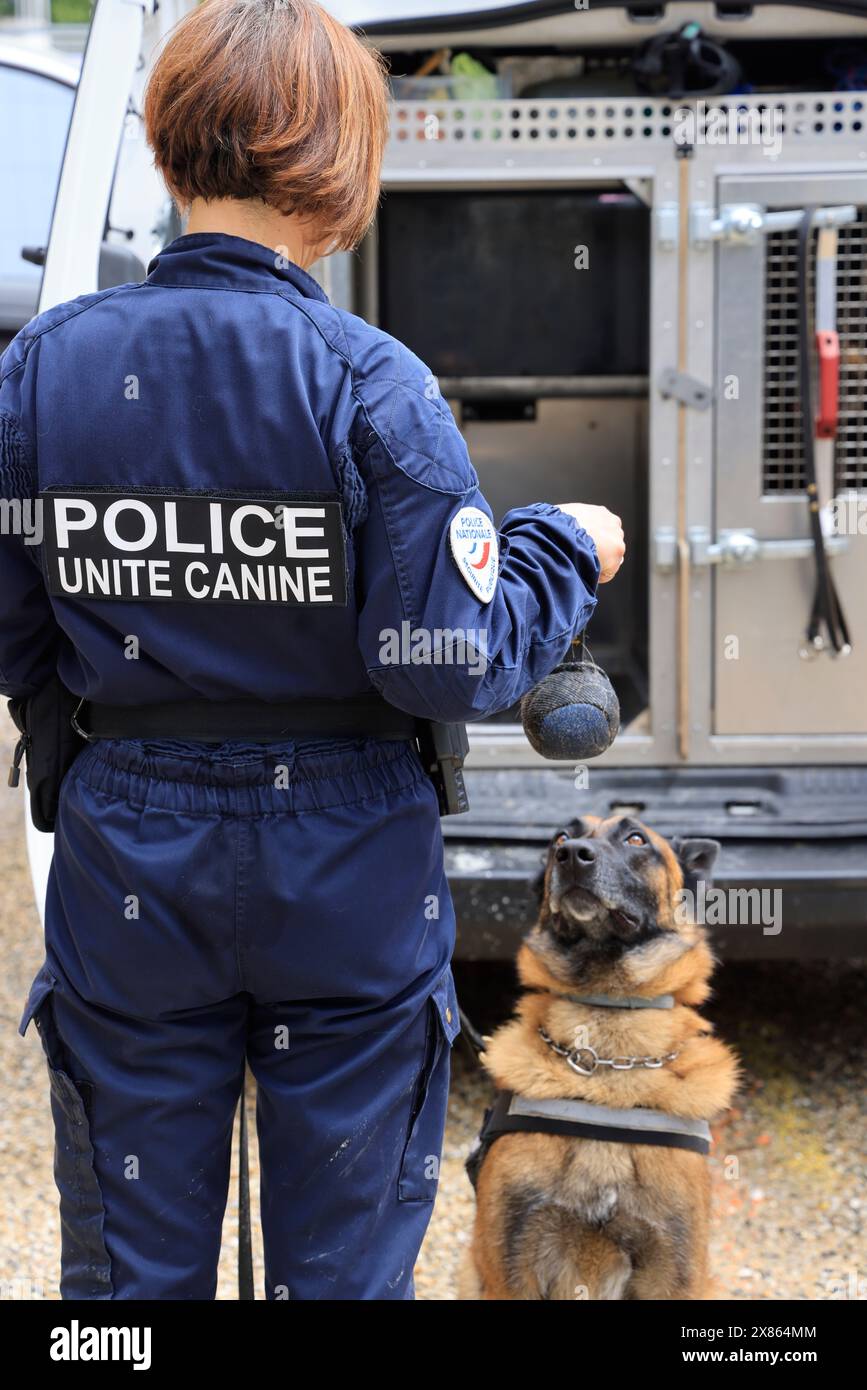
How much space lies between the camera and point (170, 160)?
1.60m

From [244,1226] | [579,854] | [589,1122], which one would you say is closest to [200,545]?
[244,1226]

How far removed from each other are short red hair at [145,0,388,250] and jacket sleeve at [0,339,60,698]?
0.30 metres

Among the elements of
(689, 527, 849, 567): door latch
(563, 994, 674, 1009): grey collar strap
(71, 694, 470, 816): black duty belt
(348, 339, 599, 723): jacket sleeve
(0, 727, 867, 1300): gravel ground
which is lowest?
(0, 727, 867, 1300): gravel ground

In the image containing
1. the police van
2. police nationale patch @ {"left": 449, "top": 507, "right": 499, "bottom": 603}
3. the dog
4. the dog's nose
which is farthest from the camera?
the police van

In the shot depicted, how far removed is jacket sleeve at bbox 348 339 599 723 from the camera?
4.95 feet

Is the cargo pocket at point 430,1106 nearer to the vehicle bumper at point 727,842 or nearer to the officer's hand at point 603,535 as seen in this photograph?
the officer's hand at point 603,535

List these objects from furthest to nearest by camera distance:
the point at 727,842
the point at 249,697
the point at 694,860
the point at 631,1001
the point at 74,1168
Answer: the point at 727,842 → the point at 694,860 → the point at 631,1001 → the point at 74,1168 → the point at 249,697

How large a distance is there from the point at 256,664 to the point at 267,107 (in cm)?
58

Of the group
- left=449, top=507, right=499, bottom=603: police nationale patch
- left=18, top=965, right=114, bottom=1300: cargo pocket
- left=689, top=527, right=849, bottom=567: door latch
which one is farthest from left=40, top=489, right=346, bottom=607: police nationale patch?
left=689, top=527, right=849, bottom=567: door latch

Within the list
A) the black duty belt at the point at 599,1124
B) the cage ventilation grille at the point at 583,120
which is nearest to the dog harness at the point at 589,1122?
the black duty belt at the point at 599,1124

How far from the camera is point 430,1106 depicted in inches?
70.9

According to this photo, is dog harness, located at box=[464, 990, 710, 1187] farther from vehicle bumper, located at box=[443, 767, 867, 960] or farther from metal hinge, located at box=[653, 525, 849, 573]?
metal hinge, located at box=[653, 525, 849, 573]

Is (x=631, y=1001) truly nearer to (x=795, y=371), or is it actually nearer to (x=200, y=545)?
(x=200, y=545)

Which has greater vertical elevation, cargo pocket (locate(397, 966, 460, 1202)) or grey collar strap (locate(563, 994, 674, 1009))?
cargo pocket (locate(397, 966, 460, 1202))
